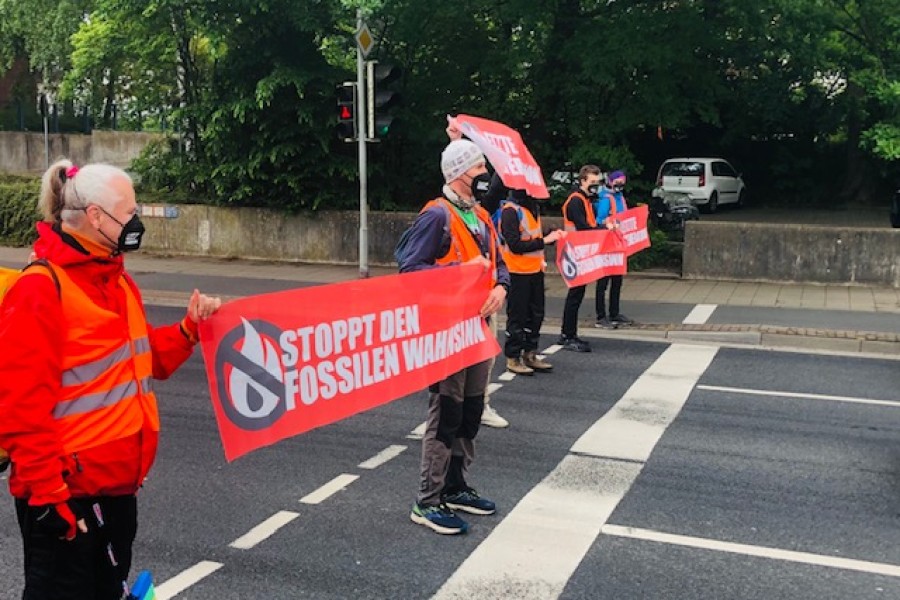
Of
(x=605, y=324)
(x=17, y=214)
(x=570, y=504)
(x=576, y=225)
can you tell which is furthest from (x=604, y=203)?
(x=17, y=214)

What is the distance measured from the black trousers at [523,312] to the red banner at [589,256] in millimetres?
933

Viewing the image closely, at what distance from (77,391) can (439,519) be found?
2466mm

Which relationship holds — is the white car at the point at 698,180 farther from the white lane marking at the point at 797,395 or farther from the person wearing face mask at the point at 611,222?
the white lane marking at the point at 797,395

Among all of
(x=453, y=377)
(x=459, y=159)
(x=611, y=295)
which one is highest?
(x=459, y=159)

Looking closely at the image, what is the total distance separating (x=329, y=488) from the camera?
551 centimetres

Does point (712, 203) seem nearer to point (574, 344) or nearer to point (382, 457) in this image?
point (574, 344)

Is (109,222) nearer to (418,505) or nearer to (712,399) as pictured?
(418,505)

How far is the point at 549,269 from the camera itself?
16.5 metres

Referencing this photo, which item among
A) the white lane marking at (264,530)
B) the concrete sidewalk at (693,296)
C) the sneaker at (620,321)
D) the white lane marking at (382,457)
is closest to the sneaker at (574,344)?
the concrete sidewalk at (693,296)

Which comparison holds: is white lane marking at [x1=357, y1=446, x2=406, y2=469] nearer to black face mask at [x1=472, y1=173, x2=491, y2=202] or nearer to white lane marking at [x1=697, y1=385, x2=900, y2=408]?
black face mask at [x1=472, y1=173, x2=491, y2=202]

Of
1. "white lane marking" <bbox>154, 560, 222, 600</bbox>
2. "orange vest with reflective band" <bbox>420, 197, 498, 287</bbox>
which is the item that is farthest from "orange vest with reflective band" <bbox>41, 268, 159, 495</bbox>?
"orange vest with reflective band" <bbox>420, 197, 498, 287</bbox>

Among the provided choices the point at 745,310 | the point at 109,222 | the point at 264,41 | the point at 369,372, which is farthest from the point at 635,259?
the point at 109,222

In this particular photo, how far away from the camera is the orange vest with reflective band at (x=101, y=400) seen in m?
2.79

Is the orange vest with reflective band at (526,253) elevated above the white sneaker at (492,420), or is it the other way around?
the orange vest with reflective band at (526,253)
